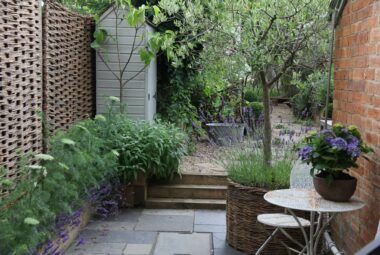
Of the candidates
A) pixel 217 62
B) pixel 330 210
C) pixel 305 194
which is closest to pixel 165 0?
pixel 217 62

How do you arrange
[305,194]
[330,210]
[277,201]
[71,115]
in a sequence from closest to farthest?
[330,210]
[277,201]
[305,194]
[71,115]

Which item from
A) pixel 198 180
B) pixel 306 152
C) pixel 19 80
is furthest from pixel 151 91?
pixel 306 152

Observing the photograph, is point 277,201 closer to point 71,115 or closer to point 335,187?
point 335,187

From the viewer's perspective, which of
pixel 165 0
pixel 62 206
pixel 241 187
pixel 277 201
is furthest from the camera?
pixel 165 0

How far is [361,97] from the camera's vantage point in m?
3.26

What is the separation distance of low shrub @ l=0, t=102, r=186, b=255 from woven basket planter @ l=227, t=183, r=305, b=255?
50.1 inches

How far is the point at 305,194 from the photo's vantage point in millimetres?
3162

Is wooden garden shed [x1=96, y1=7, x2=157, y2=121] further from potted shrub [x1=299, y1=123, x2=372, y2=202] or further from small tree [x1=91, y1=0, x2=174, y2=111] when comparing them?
potted shrub [x1=299, y1=123, x2=372, y2=202]

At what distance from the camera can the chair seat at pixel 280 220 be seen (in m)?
3.58

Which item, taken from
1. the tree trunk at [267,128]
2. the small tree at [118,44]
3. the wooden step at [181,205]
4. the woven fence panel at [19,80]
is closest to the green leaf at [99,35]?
the small tree at [118,44]

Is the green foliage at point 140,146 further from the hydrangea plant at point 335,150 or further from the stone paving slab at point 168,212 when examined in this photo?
the hydrangea plant at point 335,150

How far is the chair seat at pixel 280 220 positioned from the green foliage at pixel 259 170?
0.45 meters

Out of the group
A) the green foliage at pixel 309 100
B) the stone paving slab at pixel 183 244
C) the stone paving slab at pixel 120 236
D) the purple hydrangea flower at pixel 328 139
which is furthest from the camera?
the green foliage at pixel 309 100

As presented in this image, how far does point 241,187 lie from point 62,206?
1657mm
